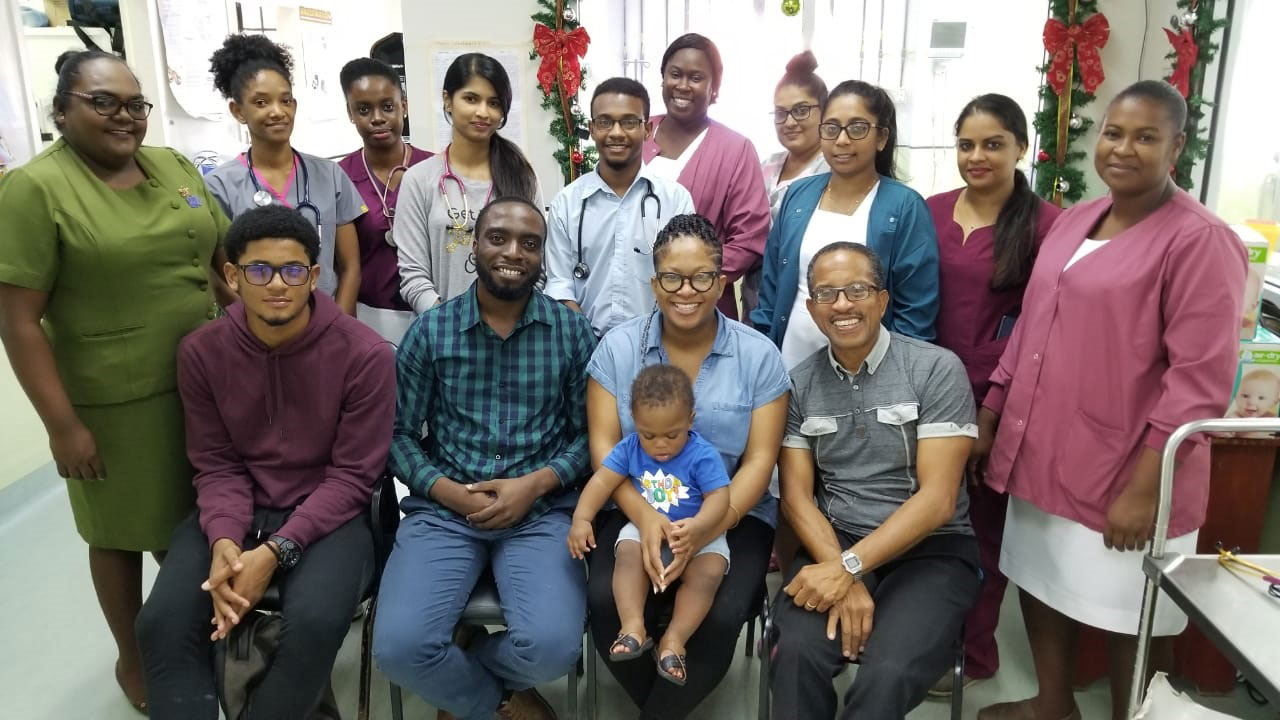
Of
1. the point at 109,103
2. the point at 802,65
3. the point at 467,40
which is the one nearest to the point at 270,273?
the point at 109,103

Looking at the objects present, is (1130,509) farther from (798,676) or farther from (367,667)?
(367,667)

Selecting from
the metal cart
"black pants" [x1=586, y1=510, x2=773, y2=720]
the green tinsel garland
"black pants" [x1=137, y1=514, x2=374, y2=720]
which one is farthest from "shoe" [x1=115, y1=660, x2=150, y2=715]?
the green tinsel garland

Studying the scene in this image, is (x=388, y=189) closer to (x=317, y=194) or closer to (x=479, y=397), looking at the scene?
(x=317, y=194)

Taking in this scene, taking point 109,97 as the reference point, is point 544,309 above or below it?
below

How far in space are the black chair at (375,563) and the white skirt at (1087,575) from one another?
67.5 inches

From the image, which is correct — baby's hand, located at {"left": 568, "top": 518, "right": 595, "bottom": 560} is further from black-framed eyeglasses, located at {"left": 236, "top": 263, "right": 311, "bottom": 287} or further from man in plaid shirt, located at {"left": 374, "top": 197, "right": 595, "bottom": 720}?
black-framed eyeglasses, located at {"left": 236, "top": 263, "right": 311, "bottom": 287}

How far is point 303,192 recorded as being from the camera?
8.86 ft

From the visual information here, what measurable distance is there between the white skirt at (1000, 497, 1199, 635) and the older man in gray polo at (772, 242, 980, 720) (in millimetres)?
189

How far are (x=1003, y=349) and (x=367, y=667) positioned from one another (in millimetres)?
1956

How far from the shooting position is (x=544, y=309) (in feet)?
8.02

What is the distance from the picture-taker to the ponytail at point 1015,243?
2.44 m

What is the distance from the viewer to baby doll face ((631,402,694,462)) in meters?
2.14

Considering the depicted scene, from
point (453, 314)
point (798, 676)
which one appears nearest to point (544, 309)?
point (453, 314)

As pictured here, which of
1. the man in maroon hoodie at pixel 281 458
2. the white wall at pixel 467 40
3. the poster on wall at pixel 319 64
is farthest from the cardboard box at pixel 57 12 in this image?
the man in maroon hoodie at pixel 281 458
